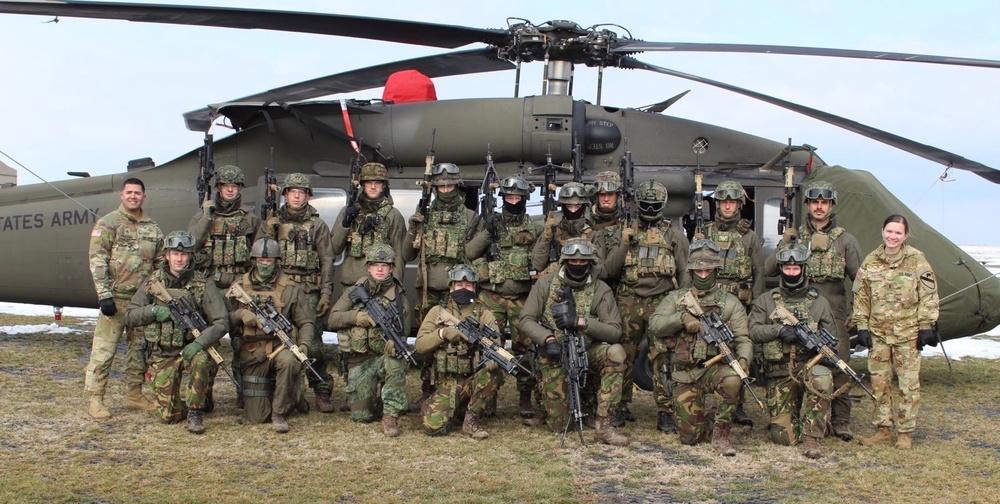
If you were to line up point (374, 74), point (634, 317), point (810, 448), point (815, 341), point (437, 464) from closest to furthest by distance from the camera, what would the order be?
point (437, 464) → point (810, 448) → point (815, 341) → point (634, 317) → point (374, 74)

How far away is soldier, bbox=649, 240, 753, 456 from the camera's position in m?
6.57

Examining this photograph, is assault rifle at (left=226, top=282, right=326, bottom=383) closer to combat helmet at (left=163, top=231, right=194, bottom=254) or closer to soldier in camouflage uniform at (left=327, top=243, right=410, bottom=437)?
soldier in camouflage uniform at (left=327, top=243, right=410, bottom=437)

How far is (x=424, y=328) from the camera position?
23.2 ft

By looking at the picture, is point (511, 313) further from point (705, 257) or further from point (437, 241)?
point (705, 257)

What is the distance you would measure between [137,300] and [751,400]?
551 cm

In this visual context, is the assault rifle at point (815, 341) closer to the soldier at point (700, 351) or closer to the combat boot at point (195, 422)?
the soldier at point (700, 351)

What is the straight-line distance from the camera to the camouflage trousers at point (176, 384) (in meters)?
6.88

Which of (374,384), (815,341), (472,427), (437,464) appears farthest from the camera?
(374,384)

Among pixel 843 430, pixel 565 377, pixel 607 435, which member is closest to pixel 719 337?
pixel 607 435

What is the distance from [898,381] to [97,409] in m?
6.25

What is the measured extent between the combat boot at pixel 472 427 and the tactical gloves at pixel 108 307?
303cm

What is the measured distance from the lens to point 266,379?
7113 millimetres

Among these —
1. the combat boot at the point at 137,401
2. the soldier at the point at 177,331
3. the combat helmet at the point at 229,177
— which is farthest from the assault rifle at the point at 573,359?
the combat boot at the point at 137,401

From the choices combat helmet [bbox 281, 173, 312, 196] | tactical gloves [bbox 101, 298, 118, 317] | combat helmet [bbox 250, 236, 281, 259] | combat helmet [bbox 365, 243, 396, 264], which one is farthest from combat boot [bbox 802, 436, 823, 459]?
tactical gloves [bbox 101, 298, 118, 317]
